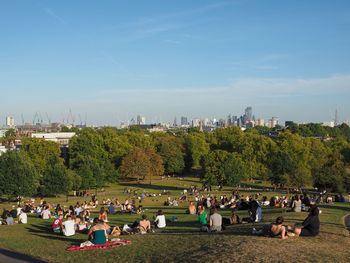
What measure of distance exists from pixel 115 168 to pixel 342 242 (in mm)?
74523

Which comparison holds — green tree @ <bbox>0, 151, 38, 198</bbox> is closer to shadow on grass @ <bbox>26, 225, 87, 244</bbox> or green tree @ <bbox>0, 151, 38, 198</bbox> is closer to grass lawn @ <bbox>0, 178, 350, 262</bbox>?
shadow on grass @ <bbox>26, 225, 87, 244</bbox>

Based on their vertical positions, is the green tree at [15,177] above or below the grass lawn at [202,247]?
below

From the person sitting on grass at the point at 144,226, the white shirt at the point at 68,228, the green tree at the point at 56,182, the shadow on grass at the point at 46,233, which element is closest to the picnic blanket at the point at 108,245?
the shadow on grass at the point at 46,233

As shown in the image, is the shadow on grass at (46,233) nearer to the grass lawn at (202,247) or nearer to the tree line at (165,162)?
the grass lawn at (202,247)

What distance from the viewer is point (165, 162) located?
309 feet

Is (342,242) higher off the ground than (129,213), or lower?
higher

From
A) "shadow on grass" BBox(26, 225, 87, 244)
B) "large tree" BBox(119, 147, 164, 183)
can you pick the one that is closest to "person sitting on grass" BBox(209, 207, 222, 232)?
"shadow on grass" BBox(26, 225, 87, 244)

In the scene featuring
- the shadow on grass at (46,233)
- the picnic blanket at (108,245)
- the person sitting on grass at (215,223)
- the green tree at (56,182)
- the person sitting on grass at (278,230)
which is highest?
the person sitting on grass at (278,230)

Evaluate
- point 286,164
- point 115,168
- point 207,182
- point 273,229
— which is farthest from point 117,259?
point 115,168

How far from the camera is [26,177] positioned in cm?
5416

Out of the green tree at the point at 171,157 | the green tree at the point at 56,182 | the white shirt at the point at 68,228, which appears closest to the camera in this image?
the white shirt at the point at 68,228

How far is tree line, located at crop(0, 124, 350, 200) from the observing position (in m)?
56.9

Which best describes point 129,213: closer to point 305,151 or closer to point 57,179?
point 57,179

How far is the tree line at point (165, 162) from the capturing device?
187 feet
